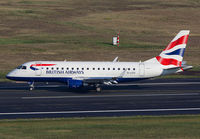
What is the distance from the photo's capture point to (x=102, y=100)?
4638cm

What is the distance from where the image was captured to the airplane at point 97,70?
165ft

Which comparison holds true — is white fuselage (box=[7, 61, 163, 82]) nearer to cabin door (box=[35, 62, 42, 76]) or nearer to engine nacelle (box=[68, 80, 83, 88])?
cabin door (box=[35, 62, 42, 76])

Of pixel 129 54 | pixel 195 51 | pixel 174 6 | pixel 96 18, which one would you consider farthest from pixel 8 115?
pixel 174 6

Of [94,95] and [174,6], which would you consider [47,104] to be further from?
[174,6]

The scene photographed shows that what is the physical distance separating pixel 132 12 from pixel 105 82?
82321 millimetres

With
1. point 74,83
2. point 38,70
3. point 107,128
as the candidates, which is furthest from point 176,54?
point 107,128

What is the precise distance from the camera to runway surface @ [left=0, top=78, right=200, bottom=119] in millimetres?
40500

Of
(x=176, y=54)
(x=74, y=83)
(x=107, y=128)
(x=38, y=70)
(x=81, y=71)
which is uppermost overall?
(x=176, y=54)

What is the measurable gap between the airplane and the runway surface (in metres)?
1.51

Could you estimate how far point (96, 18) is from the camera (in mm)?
121312

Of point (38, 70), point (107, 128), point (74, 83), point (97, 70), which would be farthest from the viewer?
point (97, 70)

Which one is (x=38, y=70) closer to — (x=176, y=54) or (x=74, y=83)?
(x=74, y=83)

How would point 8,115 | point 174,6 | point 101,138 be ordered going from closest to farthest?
point 101,138
point 8,115
point 174,6

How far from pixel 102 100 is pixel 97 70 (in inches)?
223
